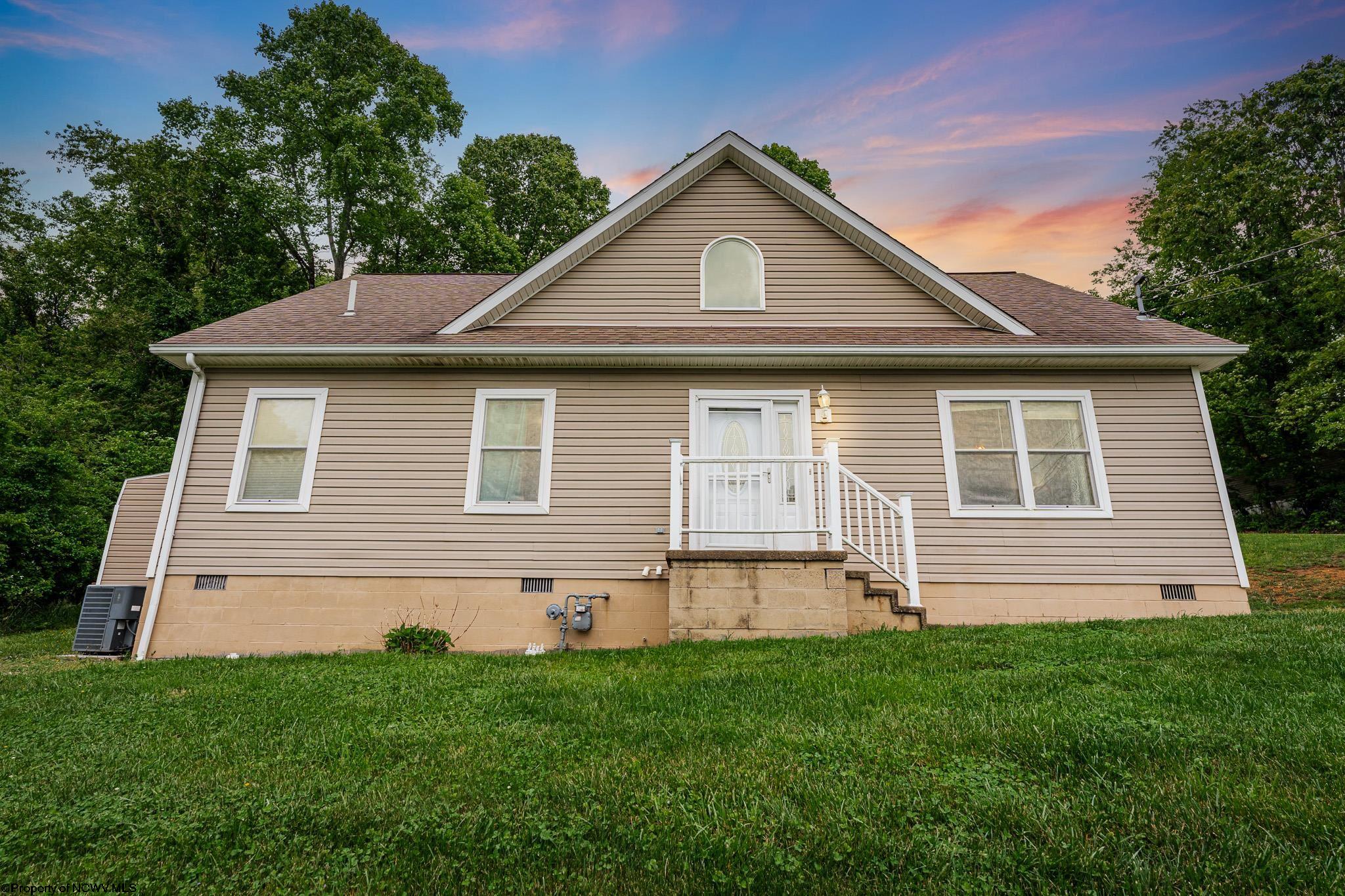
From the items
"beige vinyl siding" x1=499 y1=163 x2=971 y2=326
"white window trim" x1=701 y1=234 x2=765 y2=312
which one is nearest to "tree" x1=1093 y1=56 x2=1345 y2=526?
"beige vinyl siding" x1=499 y1=163 x2=971 y2=326

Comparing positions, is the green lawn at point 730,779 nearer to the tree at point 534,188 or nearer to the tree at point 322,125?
the tree at point 322,125

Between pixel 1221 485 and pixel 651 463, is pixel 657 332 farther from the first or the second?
pixel 1221 485

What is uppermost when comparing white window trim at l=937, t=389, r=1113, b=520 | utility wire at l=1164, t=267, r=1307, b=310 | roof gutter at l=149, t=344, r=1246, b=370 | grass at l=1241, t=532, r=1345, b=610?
utility wire at l=1164, t=267, r=1307, b=310

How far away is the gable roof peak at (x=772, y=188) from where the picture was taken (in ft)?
25.0

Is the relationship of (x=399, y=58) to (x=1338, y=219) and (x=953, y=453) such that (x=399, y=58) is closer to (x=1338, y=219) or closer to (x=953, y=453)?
(x=953, y=453)

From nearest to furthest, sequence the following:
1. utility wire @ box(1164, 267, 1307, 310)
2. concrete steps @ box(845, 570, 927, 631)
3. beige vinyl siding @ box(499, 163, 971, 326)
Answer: concrete steps @ box(845, 570, 927, 631), beige vinyl siding @ box(499, 163, 971, 326), utility wire @ box(1164, 267, 1307, 310)

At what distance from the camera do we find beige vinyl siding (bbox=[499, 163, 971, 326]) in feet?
26.2

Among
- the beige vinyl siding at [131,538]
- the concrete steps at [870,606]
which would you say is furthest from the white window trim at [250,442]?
the concrete steps at [870,606]

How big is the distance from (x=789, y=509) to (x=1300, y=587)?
9096 mm

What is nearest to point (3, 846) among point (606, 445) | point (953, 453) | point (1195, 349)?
point (606, 445)

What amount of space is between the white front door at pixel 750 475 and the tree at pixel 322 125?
17133 mm

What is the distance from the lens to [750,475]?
256 inches

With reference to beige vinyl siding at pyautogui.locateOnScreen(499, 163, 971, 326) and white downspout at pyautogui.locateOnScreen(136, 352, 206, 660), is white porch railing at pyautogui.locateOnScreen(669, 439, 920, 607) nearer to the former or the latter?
beige vinyl siding at pyautogui.locateOnScreen(499, 163, 971, 326)

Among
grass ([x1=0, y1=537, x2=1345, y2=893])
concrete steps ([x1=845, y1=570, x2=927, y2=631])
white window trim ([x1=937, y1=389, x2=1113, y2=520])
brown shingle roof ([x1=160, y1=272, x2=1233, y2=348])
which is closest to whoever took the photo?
grass ([x1=0, y1=537, x2=1345, y2=893])
